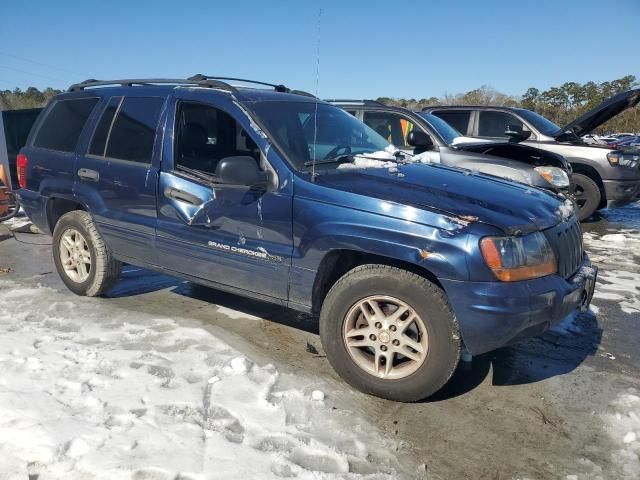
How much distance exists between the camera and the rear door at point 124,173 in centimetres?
420

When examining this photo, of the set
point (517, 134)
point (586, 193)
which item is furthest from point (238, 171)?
point (586, 193)

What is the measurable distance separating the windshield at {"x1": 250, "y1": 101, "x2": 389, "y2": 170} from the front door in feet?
0.55

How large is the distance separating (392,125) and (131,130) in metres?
4.35

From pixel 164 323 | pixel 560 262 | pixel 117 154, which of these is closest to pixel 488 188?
pixel 560 262

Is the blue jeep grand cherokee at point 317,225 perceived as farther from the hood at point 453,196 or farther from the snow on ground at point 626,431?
the snow on ground at point 626,431

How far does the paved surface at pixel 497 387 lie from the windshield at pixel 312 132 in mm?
1414

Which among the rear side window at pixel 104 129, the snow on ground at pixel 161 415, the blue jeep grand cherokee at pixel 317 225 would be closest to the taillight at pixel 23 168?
the blue jeep grand cherokee at pixel 317 225

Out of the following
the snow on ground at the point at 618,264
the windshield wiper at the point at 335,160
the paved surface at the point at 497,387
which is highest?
the windshield wiper at the point at 335,160

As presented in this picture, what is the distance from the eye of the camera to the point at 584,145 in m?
8.96

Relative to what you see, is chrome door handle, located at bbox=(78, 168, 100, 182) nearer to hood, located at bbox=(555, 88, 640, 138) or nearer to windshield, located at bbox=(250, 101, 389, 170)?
windshield, located at bbox=(250, 101, 389, 170)

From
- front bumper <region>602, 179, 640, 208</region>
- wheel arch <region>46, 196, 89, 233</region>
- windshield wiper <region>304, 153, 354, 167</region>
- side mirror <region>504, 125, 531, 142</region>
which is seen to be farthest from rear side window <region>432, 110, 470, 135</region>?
wheel arch <region>46, 196, 89, 233</region>

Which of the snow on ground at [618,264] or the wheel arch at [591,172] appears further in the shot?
the wheel arch at [591,172]

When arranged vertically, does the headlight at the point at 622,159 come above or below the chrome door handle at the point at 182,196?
above

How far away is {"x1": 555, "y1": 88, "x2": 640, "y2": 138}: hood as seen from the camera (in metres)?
8.71
